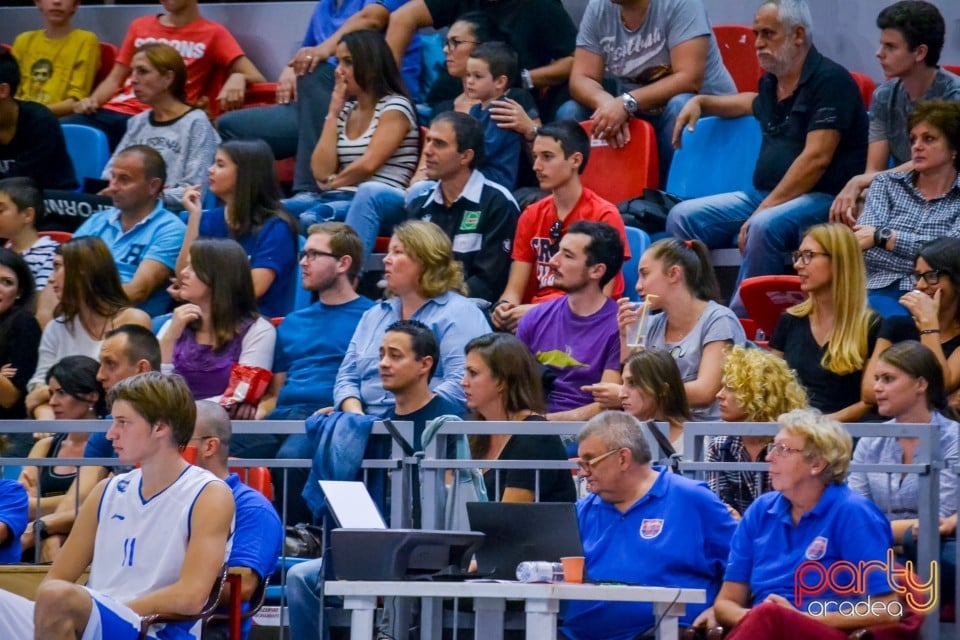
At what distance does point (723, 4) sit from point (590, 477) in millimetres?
4834

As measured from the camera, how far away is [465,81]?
807 centimetres

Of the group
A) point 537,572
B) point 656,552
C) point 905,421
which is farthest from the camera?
point 905,421

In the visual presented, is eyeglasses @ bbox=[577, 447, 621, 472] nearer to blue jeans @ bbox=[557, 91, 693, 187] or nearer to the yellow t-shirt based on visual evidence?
blue jeans @ bbox=[557, 91, 693, 187]

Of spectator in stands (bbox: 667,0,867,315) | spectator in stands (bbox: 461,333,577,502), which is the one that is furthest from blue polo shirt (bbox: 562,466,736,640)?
spectator in stands (bbox: 667,0,867,315)

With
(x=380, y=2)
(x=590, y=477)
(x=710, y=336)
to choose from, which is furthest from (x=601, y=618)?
(x=380, y=2)

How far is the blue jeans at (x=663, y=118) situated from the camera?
26.2ft

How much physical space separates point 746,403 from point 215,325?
2435mm

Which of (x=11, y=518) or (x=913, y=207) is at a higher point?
(x=913, y=207)

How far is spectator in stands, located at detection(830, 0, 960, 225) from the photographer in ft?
23.4

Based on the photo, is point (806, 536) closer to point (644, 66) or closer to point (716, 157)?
point (716, 157)

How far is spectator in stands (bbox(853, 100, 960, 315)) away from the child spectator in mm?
1858

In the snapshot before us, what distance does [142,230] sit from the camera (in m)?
8.08

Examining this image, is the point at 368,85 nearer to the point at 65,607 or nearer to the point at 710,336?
the point at 710,336

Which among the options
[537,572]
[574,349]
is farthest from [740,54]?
[537,572]
